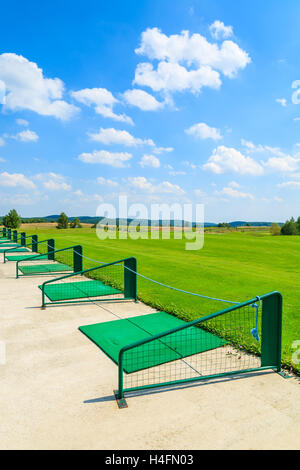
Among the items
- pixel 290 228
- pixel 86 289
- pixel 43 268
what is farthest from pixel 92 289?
pixel 290 228

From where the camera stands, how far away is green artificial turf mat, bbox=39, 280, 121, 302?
970cm

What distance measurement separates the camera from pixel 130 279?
9.34 metres

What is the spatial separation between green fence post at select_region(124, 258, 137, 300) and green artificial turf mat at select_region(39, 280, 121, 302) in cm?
88

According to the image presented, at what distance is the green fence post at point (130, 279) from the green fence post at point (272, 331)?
16.5 feet

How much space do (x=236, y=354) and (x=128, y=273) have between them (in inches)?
181

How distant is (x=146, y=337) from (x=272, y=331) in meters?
2.53

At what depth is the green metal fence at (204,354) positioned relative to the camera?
443 centimetres

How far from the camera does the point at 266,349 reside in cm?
484

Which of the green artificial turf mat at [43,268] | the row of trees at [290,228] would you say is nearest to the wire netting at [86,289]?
the green artificial turf mat at [43,268]

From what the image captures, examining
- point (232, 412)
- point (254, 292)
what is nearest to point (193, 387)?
point (232, 412)

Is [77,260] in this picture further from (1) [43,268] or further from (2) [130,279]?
(2) [130,279]

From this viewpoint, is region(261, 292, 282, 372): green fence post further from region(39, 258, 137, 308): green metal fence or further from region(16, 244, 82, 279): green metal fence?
region(16, 244, 82, 279): green metal fence
